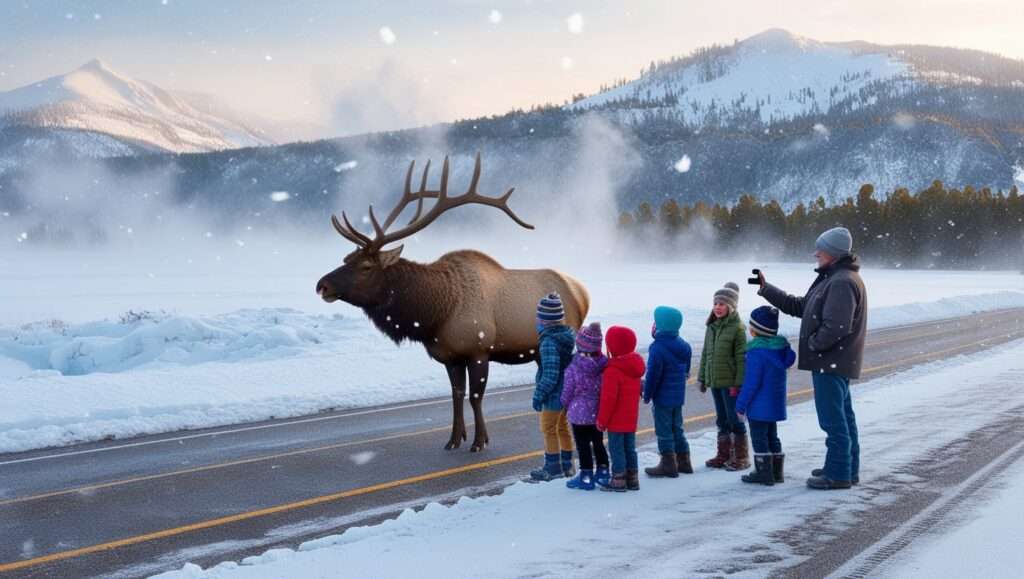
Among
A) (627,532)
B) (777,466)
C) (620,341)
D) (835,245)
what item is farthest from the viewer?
(777,466)

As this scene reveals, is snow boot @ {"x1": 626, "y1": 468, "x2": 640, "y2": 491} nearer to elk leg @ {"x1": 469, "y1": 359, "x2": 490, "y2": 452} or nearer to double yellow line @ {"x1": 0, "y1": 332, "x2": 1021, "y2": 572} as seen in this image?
double yellow line @ {"x1": 0, "y1": 332, "x2": 1021, "y2": 572}

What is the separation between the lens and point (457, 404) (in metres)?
Result: 10.2

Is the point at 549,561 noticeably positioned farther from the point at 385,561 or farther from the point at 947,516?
the point at 947,516

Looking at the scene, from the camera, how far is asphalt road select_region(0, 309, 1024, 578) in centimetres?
659

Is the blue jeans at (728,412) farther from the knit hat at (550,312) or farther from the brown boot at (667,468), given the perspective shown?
the knit hat at (550,312)

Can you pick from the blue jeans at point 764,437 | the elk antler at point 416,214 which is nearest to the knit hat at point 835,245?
the blue jeans at point 764,437

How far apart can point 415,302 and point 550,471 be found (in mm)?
2909

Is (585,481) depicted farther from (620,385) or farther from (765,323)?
(765,323)

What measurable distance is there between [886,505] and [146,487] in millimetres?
6492

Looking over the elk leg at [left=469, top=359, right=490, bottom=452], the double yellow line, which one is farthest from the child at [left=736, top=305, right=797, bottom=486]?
the elk leg at [left=469, top=359, right=490, bottom=452]

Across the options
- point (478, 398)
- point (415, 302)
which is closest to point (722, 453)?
point (478, 398)

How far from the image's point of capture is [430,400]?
14.8m

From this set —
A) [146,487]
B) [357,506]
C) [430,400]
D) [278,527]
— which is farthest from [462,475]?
[430,400]

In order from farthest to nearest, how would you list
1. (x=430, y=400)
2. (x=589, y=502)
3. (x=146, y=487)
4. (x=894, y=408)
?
(x=430, y=400), (x=894, y=408), (x=146, y=487), (x=589, y=502)
